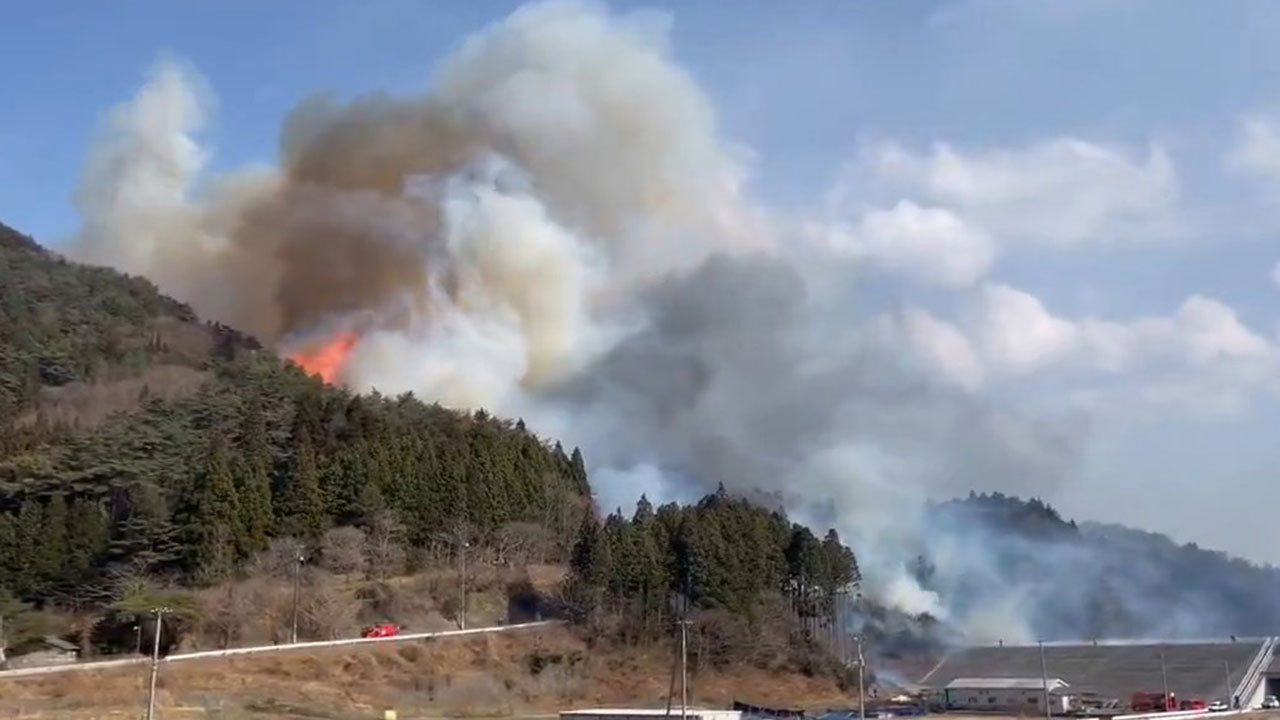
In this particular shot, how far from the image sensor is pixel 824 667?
303 ft

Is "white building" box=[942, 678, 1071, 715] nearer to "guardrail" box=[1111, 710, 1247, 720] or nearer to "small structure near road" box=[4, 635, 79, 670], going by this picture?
"guardrail" box=[1111, 710, 1247, 720]

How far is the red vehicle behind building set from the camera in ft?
268

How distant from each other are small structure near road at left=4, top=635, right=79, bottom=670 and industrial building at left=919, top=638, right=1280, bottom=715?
52.6m

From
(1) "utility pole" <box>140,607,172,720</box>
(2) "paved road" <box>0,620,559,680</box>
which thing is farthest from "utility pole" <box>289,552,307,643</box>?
(1) "utility pole" <box>140,607,172,720</box>

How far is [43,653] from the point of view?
75.3 meters

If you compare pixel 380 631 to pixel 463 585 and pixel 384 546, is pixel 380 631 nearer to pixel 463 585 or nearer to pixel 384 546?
pixel 463 585

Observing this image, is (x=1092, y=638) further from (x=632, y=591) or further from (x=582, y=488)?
(x=632, y=591)

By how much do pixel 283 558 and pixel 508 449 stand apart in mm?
26465

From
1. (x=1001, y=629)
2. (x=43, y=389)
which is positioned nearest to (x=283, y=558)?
(x=43, y=389)

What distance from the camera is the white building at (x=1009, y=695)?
82.2 metres

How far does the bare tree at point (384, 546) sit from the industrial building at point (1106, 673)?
121 ft

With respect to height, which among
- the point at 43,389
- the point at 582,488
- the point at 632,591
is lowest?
the point at 632,591

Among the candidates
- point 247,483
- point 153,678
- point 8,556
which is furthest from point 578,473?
point 153,678

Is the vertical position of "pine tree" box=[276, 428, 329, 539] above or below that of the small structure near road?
above
